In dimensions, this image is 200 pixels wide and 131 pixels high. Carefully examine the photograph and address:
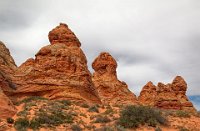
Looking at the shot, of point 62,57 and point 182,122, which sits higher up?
point 62,57

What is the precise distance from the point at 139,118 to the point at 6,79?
12431 mm

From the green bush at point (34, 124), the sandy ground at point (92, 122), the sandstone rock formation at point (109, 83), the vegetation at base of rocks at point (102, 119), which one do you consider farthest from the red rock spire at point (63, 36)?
the sandstone rock formation at point (109, 83)

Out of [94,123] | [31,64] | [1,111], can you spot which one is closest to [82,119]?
[94,123]

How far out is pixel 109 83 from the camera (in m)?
56.4

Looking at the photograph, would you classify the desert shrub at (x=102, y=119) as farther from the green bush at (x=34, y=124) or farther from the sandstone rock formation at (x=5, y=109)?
the sandstone rock formation at (x=5, y=109)

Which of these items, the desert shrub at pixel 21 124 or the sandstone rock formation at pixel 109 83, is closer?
the desert shrub at pixel 21 124

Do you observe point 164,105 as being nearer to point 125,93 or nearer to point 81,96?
point 125,93

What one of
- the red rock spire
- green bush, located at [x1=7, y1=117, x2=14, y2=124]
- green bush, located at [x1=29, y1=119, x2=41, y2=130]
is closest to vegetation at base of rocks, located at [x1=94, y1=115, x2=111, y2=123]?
green bush, located at [x1=29, y1=119, x2=41, y2=130]

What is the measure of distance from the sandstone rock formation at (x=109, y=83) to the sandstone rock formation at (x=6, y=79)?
22428 millimetres

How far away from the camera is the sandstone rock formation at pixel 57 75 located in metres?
31.2

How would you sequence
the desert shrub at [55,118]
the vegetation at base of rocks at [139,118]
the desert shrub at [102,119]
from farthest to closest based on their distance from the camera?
the desert shrub at [102,119]
the vegetation at base of rocks at [139,118]
the desert shrub at [55,118]

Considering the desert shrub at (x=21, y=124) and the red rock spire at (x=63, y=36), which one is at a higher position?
the red rock spire at (x=63, y=36)

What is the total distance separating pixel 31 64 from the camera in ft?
115

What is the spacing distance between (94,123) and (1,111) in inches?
251
